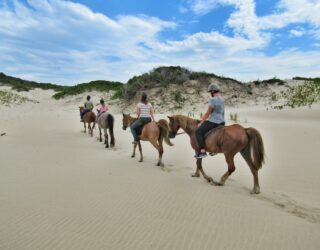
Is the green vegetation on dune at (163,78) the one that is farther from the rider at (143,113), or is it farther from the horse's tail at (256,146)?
the horse's tail at (256,146)

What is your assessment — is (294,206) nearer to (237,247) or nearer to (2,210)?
(237,247)

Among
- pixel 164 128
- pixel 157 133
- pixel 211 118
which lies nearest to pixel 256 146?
pixel 211 118

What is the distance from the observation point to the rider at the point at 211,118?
266 inches

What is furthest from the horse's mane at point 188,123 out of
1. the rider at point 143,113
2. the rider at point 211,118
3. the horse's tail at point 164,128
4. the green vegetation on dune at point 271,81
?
the green vegetation on dune at point 271,81

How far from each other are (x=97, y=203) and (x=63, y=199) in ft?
2.17

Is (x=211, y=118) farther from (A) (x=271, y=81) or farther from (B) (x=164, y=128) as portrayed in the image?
(A) (x=271, y=81)

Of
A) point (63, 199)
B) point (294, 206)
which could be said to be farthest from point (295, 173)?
point (63, 199)

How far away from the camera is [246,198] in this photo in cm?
574

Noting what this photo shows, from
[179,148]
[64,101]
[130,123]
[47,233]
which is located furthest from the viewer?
[64,101]

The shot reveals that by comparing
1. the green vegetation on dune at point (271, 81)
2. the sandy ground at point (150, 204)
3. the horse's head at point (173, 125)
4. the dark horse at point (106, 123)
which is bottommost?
the sandy ground at point (150, 204)

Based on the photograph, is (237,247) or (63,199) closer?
(237,247)

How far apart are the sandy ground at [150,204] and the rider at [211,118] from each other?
0.90 meters

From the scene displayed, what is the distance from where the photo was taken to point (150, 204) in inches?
206

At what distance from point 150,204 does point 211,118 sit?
266 cm
